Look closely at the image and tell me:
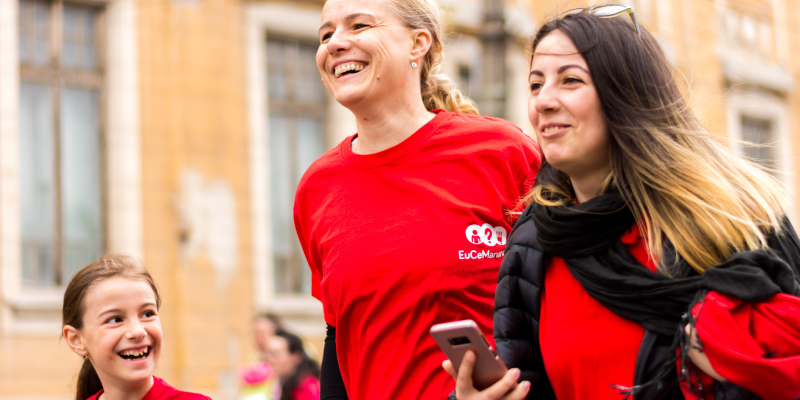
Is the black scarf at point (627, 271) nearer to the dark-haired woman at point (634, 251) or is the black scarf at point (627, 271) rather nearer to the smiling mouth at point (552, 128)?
the dark-haired woman at point (634, 251)

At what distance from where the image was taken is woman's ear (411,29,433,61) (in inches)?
120

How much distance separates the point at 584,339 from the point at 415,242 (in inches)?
27.1

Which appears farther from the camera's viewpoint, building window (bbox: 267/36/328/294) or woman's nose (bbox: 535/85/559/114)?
building window (bbox: 267/36/328/294)

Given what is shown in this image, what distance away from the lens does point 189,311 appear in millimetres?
11859

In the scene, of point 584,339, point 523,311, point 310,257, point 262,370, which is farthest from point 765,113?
point 584,339

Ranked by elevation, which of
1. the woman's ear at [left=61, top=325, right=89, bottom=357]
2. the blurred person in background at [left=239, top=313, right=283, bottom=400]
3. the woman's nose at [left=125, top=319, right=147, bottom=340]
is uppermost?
the woman's nose at [left=125, top=319, right=147, bottom=340]

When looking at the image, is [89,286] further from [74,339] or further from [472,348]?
[472,348]

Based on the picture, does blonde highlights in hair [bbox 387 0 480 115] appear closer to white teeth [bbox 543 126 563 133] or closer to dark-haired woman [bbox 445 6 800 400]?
dark-haired woman [bbox 445 6 800 400]

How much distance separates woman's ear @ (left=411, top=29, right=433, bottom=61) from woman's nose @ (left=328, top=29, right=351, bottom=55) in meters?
0.22

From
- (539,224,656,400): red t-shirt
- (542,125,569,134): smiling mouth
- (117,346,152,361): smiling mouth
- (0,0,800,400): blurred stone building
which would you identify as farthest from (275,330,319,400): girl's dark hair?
(542,125,569,134): smiling mouth

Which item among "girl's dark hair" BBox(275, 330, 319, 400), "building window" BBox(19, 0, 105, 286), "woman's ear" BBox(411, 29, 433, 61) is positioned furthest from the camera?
"building window" BBox(19, 0, 105, 286)

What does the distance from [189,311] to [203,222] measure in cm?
108

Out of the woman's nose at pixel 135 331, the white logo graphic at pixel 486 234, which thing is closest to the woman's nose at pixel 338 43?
the white logo graphic at pixel 486 234

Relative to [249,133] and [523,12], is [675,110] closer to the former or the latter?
[249,133]
